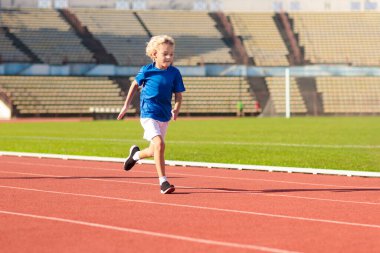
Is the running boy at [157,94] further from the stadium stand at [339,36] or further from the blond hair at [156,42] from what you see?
the stadium stand at [339,36]

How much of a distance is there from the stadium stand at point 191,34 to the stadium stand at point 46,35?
669cm

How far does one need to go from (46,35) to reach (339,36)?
22786 mm

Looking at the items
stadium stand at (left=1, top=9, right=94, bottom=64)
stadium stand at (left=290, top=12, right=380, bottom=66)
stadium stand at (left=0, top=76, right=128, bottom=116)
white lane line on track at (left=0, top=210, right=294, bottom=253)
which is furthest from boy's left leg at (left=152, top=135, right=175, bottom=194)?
stadium stand at (left=290, top=12, right=380, bottom=66)

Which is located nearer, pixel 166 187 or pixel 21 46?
pixel 166 187

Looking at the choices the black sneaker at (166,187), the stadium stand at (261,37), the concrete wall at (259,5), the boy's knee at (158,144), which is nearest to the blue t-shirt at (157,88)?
the boy's knee at (158,144)

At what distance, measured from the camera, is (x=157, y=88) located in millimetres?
10898

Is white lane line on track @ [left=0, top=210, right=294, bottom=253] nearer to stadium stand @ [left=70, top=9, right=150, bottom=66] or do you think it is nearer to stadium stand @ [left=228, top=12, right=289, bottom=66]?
stadium stand @ [left=70, top=9, right=150, bottom=66]

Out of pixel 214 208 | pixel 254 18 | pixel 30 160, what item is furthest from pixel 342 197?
pixel 254 18

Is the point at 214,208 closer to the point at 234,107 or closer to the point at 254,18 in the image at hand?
the point at 234,107

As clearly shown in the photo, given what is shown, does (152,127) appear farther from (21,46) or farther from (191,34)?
(191,34)

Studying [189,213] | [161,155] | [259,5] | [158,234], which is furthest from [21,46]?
[158,234]

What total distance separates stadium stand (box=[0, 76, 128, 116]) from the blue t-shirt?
4389 centimetres

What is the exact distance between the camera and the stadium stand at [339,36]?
67312 millimetres

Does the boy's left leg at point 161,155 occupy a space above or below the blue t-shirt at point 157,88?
below
